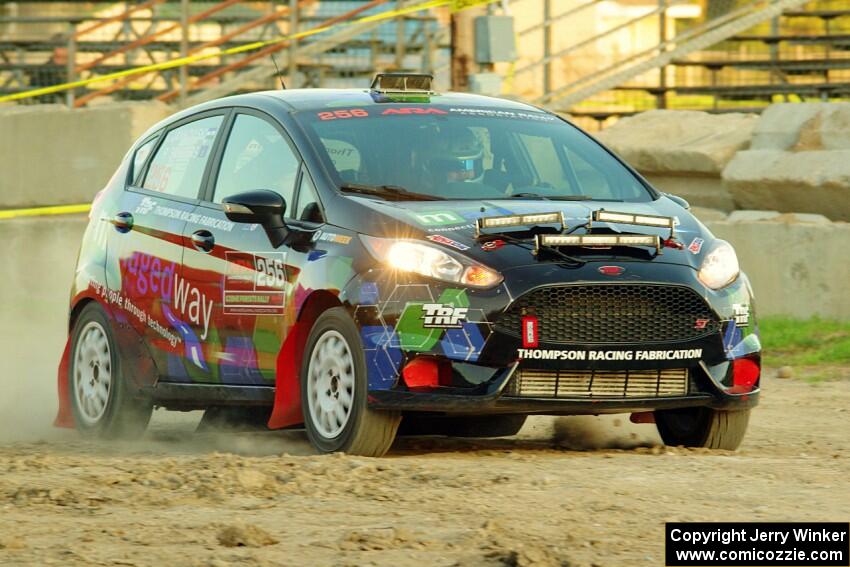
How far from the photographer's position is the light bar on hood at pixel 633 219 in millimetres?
7574

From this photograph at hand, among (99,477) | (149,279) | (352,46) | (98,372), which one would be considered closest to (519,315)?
(99,477)

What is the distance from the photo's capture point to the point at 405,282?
730cm

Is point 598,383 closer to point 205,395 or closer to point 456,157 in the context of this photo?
point 456,157

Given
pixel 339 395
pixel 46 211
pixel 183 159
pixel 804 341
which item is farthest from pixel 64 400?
pixel 46 211

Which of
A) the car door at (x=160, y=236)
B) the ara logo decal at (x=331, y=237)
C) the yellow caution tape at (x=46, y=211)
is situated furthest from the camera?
the yellow caution tape at (x=46, y=211)

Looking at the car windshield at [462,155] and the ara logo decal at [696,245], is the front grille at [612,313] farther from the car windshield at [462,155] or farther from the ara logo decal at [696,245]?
the car windshield at [462,155]

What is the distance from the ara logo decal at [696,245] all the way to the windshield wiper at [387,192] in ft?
3.72

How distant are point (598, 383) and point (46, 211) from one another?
9.51m

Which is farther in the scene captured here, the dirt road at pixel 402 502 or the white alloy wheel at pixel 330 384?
the white alloy wheel at pixel 330 384

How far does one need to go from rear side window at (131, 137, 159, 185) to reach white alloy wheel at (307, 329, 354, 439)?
7.88 ft

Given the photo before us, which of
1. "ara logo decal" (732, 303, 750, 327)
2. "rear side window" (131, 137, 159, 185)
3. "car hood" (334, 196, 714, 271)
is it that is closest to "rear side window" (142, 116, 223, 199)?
"rear side window" (131, 137, 159, 185)

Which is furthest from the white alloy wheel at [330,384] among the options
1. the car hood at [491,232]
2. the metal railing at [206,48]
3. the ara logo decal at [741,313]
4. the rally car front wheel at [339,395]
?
the metal railing at [206,48]

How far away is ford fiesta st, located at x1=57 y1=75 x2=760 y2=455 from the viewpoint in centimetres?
731

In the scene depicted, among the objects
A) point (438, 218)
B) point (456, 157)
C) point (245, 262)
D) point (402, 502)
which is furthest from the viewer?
point (456, 157)
